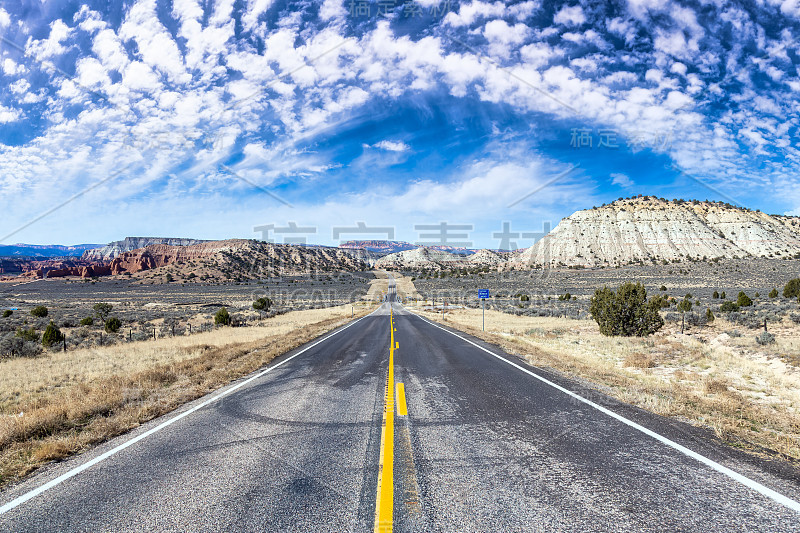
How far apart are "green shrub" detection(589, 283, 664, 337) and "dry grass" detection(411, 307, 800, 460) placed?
131cm

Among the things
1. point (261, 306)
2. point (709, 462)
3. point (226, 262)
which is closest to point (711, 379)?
point (709, 462)

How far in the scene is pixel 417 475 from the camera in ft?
13.3

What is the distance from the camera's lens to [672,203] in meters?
117

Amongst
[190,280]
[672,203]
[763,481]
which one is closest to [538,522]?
[763,481]

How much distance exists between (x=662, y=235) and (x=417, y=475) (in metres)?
119

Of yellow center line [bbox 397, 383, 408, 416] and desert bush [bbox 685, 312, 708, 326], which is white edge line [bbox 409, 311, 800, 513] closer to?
yellow center line [bbox 397, 383, 408, 416]

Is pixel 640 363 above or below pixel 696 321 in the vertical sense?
→ below

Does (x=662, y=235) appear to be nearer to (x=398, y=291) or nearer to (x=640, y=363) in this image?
(x=398, y=291)

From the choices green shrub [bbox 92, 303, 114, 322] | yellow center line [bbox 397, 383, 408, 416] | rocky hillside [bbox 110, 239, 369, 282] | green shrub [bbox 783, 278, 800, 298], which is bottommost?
green shrub [bbox 92, 303, 114, 322]

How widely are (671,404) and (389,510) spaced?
603 centimetres

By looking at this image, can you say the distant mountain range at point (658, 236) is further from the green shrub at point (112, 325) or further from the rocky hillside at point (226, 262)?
the green shrub at point (112, 325)

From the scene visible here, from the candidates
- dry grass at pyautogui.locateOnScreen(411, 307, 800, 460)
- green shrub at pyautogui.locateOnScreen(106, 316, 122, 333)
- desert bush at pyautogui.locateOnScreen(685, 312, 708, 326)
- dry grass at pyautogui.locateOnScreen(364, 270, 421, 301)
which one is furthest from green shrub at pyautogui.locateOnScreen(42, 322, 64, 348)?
dry grass at pyautogui.locateOnScreen(364, 270, 421, 301)

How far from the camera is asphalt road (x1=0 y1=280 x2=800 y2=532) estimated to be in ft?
10.8

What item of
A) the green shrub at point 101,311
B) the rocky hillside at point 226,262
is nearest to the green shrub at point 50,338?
the green shrub at point 101,311
